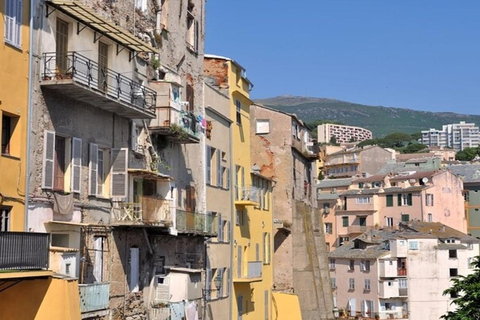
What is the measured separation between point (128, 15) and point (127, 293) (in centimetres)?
1072

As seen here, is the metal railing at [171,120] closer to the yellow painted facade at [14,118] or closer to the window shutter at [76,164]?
the window shutter at [76,164]

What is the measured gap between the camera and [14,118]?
24359 mm

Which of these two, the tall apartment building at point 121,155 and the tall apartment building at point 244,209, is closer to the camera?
the tall apartment building at point 121,155

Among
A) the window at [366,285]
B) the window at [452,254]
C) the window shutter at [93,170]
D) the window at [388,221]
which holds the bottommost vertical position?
the window at [366,285]

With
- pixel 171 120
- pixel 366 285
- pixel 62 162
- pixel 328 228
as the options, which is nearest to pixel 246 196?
pixel 171 120

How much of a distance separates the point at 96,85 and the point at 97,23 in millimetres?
2146

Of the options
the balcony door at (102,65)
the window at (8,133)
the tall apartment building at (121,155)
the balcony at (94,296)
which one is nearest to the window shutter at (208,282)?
the tall apartment building at (121,155)

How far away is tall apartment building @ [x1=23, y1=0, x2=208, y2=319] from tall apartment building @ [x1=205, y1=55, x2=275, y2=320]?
5.69m

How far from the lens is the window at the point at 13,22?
23922 mm

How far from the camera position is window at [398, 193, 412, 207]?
109956 mm

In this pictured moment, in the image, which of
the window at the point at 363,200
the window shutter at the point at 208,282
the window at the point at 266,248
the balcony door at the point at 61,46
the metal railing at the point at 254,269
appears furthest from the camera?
the window at the point at 363,200

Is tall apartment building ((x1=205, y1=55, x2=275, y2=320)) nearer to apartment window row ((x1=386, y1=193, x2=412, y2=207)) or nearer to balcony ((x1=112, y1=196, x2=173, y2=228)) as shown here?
balcony ((x1=112, y1=196, x2=173, y2=228))

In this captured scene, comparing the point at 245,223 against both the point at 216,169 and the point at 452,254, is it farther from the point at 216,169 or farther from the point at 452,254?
the point at 452,254

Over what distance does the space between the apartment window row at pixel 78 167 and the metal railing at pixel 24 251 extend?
312 cm
